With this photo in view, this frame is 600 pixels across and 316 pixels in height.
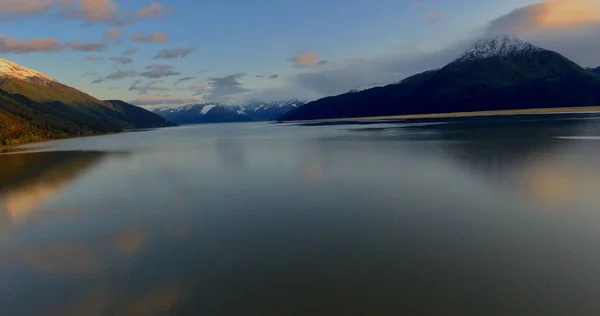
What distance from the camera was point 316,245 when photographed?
86.4 feet

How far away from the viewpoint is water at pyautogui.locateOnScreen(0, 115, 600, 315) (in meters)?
18.8

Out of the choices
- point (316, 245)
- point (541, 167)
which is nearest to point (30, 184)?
point (316, 245)

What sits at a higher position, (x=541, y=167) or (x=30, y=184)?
(x=30, y=184)

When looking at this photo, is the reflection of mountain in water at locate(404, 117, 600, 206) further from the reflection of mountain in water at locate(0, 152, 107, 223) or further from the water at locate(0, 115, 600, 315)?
the reflection of mountain in water at locate(0, 152, 107, 223)

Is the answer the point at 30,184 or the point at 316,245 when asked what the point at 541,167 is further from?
the point at 30,184

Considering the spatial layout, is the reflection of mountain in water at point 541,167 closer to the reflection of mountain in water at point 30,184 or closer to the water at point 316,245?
the water at point 316,245

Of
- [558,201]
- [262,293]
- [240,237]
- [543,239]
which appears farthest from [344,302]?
[558,201]

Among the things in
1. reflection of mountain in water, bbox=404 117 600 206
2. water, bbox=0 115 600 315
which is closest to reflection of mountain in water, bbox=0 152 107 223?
water, bbox=0 115 600 315

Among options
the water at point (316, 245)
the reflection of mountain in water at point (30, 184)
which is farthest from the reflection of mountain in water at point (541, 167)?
the reflection of mountain in water at point (30, 184)

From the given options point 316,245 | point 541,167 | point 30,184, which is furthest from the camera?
point 30,184

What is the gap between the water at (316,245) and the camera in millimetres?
18781

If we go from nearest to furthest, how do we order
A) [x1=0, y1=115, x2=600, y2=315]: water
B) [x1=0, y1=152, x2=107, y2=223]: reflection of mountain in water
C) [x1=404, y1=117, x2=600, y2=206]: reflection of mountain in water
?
1. [x1=0, y1=115, x2=600, y2=315]: water
2. [x1=404, y1=117, x2=600, y2=206]: reflection of mountain in water
3. [x1=0, y1=152, x2=107, y2=223]: reflection of mountain in water

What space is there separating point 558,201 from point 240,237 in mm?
30888

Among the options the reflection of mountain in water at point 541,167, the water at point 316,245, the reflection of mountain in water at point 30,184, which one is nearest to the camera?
the water at point 316,245
